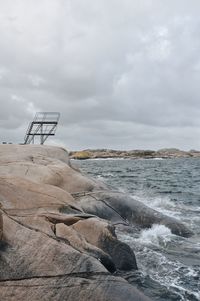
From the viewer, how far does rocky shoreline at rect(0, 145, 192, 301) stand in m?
7.07

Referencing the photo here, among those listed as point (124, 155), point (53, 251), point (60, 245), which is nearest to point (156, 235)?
point (60, 245)

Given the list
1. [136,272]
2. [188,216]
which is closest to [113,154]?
[188,216]

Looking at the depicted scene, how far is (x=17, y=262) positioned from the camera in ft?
23.9

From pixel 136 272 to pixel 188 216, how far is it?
11.1 metres

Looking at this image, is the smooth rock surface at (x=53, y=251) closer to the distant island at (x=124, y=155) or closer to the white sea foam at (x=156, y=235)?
the white sea foam at (x=156, y=235)

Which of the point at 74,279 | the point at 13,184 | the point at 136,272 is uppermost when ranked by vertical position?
the point at 13,184

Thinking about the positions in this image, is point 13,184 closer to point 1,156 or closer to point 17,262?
point 17,262

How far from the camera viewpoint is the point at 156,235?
15.3 m

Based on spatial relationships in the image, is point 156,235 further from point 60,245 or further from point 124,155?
point 124,155

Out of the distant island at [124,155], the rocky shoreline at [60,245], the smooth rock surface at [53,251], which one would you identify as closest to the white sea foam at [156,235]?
the rocky shoreline at [60,245]

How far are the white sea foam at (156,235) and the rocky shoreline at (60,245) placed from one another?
38cm

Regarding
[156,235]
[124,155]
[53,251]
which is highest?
[124,155]

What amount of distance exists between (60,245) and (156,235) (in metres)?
8.07

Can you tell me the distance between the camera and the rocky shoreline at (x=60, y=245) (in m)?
7.07
